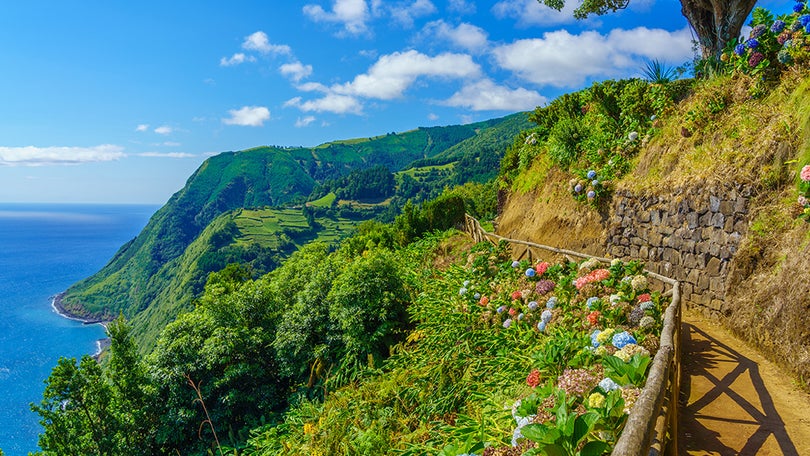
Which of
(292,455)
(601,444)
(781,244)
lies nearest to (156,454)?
(292,455)

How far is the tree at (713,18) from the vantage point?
33.4 feet

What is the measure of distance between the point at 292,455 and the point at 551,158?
429 inches

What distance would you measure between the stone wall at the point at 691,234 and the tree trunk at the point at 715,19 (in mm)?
4460

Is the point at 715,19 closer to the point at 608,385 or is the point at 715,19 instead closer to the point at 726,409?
the point at 726,409

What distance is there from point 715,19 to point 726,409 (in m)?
10.5

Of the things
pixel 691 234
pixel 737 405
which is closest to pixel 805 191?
pixel 691 234

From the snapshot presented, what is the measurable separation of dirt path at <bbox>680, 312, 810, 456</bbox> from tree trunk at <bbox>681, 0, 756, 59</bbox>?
7.89 meters

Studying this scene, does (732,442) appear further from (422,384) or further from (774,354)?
(422,384)

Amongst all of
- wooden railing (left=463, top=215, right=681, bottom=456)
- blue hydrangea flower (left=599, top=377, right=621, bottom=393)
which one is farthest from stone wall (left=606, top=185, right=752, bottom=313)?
blue hydrangea flower (left=599, top=377, right=621, bottom=393)

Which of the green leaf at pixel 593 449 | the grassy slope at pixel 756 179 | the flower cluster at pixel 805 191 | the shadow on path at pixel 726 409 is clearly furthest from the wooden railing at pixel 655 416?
the flower cluster at pixel 805 191

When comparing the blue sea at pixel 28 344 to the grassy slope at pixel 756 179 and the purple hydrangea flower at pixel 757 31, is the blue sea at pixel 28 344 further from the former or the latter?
the purple hydrangea flower at pixel 757 31

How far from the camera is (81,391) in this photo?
1418 centimetres

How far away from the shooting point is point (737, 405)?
169 inches

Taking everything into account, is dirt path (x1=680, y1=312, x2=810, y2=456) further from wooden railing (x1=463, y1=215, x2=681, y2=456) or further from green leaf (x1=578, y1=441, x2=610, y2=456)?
green leaf (x1=578, y1=441, x2=610, y2=456)
